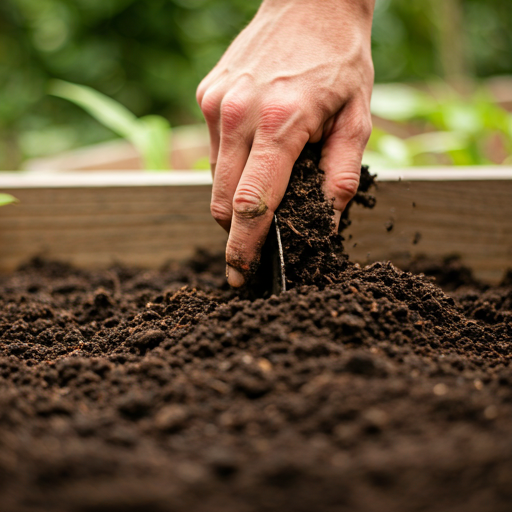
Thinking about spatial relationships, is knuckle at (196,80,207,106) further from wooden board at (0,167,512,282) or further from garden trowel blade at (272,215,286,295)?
wooden board at (0,167,512,282)

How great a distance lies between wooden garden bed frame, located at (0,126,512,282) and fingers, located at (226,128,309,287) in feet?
2.18

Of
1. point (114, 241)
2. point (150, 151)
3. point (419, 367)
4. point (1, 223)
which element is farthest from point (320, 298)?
point (150, 151)

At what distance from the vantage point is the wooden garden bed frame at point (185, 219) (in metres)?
1.67

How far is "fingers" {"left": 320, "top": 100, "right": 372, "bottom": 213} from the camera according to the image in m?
1.11

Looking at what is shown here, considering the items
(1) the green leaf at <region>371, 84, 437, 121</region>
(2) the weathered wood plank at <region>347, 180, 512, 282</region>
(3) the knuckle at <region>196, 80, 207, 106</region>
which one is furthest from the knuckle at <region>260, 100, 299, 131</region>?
(1) the green leaf at <region>371, 84, 437, 121</region>

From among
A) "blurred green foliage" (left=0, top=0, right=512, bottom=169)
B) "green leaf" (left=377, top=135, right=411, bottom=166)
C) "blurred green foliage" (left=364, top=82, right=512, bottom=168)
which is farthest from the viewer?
"blurred green foliage" (left=0, top=0, right=512, bottom=169)

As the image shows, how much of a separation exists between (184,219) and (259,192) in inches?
31.8

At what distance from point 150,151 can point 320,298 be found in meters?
1.73

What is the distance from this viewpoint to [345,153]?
1.12 meters

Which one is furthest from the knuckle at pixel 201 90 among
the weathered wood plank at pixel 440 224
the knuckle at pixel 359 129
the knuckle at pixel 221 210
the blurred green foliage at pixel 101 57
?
the blurred green foliage at pixel 101 57

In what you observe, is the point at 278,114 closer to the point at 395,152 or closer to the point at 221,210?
the point at 221,210

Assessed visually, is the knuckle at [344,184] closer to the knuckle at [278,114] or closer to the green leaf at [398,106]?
the knuckle at [278,114]

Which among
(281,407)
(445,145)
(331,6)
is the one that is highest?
(331,6)

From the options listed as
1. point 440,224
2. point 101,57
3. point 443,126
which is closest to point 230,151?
point 440,224
